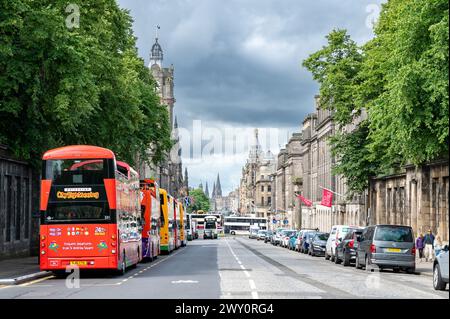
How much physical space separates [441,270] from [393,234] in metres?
11.9

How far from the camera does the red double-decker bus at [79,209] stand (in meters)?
28.4

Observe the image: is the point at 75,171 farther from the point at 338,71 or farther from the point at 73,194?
the point at 338,71

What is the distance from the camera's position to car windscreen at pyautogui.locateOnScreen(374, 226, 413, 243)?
117ft

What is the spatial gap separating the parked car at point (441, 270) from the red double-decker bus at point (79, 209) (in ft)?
32.8

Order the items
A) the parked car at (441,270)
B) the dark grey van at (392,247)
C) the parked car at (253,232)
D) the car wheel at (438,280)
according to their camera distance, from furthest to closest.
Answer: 1. the parked car at (253,232)
2. the dark grey van at (392,247)
3. the car wheel at (438,280)
4. the parked car at (441,270)

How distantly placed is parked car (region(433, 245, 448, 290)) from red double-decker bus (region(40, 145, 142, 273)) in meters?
10.0

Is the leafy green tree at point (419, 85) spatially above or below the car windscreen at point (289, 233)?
above

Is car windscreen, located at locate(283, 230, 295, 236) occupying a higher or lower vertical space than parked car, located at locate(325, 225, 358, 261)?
lower

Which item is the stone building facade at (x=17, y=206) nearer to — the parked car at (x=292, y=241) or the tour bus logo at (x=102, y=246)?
the tour bus logo at (x=102, y=246)

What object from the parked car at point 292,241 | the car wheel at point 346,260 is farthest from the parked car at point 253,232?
the car wheel at point 346,260

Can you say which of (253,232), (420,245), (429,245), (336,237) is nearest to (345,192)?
(420,245)

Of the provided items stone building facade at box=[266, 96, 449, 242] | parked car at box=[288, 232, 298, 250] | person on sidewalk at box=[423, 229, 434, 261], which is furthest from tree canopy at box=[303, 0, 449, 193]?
parked car at box=[288, 232, 298, 250]

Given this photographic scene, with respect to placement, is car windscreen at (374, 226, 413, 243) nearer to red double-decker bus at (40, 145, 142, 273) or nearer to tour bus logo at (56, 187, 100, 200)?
red double-decker bus at (40, 145, 142, 273)
